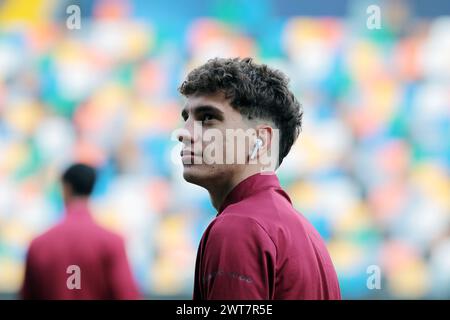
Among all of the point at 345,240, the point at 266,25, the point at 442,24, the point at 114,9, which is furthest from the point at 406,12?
the point at 114,9

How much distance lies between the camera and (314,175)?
16.2 ft

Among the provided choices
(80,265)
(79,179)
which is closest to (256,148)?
(80,265)

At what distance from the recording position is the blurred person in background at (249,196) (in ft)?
4.09

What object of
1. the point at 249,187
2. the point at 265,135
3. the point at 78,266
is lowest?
the point at 78,266

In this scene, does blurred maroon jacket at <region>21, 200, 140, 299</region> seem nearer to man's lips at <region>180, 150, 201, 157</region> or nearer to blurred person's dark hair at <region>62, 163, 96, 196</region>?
blurred person's dark hair at <region>62, 163, 96, 196</region>

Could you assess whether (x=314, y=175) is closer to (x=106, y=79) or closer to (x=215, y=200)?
(x=106, y=79)

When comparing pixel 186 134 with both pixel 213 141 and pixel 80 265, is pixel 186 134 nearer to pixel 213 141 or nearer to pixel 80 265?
pixel 213 141

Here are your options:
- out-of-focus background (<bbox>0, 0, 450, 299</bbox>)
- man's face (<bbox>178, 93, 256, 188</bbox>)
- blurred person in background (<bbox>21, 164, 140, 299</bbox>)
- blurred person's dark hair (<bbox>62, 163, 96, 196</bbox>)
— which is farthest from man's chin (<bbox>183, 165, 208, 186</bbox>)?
out-of-focus background (<bbox>0, 0, 450, 299</bbox>)

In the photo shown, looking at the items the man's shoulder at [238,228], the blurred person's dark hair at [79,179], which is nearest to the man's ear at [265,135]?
the man's shoulder at [238,228]

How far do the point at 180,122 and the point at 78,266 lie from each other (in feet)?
8.09

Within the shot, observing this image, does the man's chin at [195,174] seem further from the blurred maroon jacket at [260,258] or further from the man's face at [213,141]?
the blurred maroon jacket at [260,258]

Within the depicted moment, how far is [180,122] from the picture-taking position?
16.5ft
